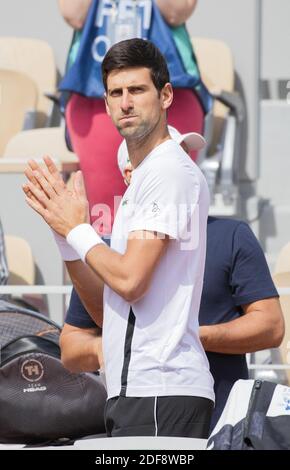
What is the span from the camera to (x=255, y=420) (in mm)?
2320

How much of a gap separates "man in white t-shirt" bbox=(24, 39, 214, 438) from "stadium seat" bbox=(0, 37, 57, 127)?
159 inches

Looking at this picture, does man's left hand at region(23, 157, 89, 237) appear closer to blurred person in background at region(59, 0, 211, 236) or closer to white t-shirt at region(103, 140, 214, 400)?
white t-shirt at region(103, 140, 214, 400)

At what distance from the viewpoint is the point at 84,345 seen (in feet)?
9.64

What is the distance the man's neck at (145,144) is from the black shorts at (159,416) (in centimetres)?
53

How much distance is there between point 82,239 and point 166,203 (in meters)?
0.20

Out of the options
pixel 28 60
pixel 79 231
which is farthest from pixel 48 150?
pixel 79 231

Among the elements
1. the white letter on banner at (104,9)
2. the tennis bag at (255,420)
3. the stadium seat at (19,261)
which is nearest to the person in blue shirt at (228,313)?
the tennis bag at (255,420)

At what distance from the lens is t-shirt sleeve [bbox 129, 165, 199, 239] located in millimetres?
2482

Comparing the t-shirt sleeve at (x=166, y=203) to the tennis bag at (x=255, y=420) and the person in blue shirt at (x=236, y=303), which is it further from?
the person in blue shirt at (x=236, y=303)

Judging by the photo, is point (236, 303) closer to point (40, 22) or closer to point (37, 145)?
point (37, 145)

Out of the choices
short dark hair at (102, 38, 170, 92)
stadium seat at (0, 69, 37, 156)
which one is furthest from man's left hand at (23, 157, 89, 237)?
stadium seat at (0, 69, 37, 156)

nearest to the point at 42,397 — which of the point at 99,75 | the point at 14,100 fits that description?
the point at 99,75

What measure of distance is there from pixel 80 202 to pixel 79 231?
8cm

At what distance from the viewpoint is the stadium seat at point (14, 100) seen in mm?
6562
